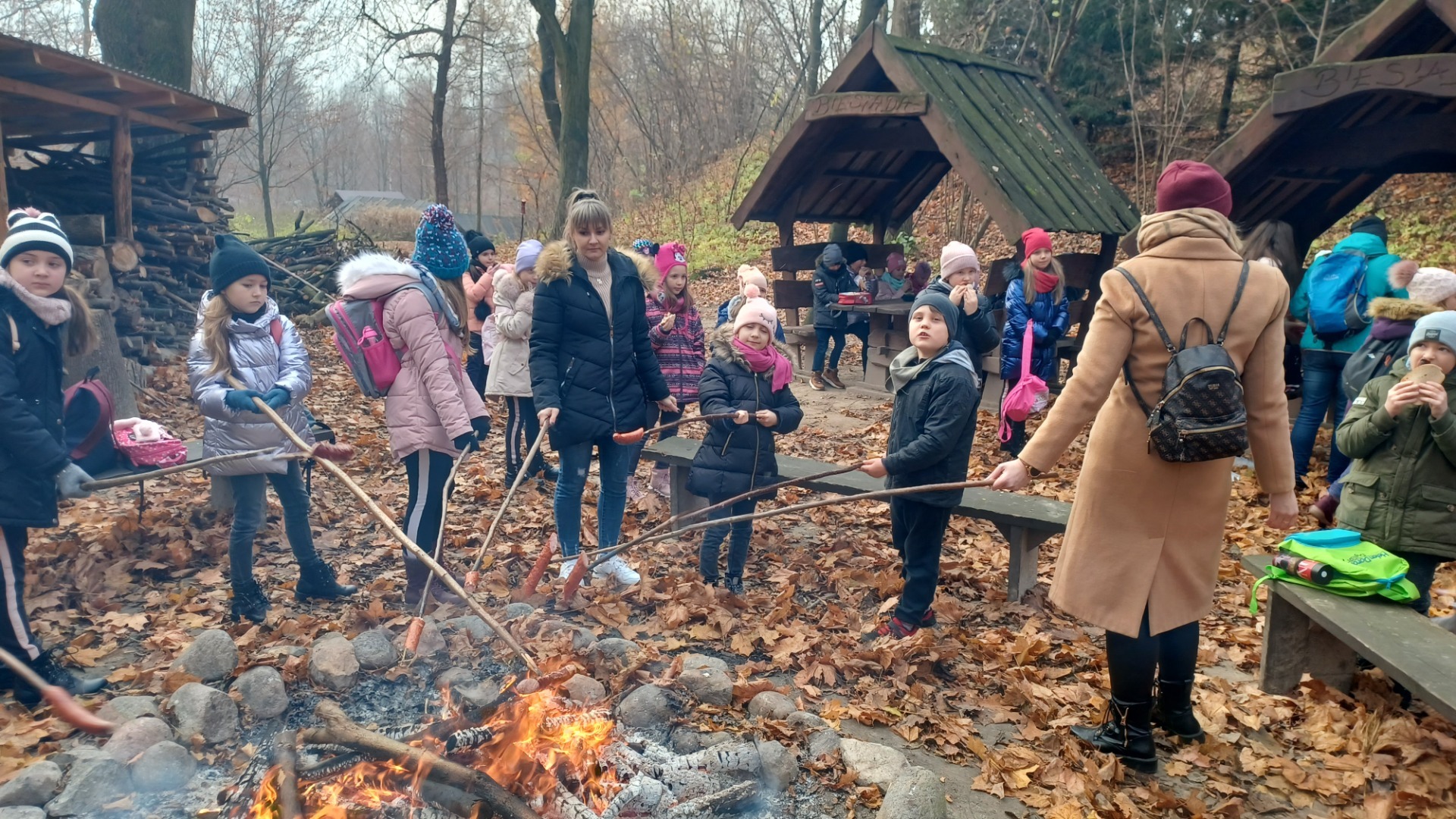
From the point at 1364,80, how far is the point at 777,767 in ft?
22.8

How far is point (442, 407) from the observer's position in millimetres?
4609

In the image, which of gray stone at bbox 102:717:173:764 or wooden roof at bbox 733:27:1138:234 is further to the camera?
wooden roof at bbox 733:27:1138:234

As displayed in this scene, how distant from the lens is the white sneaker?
5434mm

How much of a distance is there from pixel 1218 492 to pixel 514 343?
5.27 m

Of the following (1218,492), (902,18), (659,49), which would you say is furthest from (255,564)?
(659,49)

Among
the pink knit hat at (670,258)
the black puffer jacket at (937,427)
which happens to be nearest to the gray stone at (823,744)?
the black puffer jacket at (937,427)

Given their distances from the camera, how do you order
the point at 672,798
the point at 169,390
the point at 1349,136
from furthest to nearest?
the point at 169,390 → the point at 1349,136 → the point at 672,798

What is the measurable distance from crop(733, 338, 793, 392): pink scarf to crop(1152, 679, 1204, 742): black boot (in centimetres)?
245

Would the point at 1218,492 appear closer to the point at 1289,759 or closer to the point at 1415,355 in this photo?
the point at 1289,759

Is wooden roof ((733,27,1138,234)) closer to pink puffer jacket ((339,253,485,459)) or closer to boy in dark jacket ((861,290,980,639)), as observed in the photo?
boy in dark jacket ((861,290,980,639))

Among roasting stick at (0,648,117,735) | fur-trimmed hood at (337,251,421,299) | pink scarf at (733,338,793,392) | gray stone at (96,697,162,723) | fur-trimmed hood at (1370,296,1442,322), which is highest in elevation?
fur-trimmed hood at (1370,296,1442,322)

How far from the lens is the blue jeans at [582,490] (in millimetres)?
5230

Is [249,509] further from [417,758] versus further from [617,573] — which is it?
[417,758]

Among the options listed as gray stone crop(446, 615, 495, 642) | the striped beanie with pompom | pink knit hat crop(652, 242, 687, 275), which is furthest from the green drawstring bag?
the striped beanie with pompom
